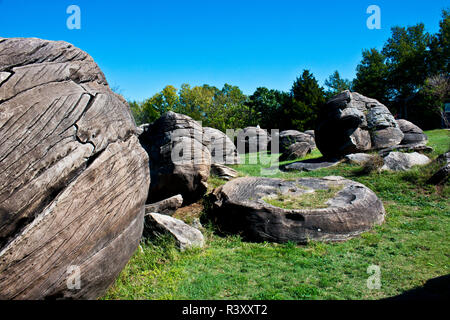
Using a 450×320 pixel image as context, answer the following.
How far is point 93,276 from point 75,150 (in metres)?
1.27

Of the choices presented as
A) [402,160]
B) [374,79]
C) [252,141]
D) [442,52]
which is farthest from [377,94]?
[402,160]

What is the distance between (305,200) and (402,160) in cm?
497

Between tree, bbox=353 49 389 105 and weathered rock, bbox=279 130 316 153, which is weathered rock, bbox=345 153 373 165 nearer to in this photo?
weathered rock, bbox=279 130 316 153

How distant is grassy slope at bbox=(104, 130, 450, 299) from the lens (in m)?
3.72

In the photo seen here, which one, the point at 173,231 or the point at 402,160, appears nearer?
the point at 173,231

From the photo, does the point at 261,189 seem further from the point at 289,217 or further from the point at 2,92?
the point at 2,92

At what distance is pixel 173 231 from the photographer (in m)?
5.13

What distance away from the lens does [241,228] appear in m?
5.86

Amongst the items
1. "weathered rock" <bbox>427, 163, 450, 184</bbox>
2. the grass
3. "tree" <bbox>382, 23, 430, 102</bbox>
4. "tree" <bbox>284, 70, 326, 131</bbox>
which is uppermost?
"tree" <bbox>382, 23, 430, 102</bbox>

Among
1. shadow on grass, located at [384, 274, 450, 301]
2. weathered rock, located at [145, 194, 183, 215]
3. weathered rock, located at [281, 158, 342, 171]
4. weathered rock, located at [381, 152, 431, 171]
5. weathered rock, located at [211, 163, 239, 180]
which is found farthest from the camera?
weathered rock, located at [281, 158, 342, 171]

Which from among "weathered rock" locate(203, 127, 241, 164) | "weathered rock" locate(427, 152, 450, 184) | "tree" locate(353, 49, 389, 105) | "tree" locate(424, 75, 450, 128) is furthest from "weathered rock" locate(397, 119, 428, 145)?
"tree" locate(353, 49, 389, 105)

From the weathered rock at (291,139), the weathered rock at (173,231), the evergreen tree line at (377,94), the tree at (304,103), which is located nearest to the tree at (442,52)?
the evergreen tree line at (377,94)

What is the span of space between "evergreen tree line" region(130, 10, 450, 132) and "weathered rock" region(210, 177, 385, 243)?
23.6 meters
